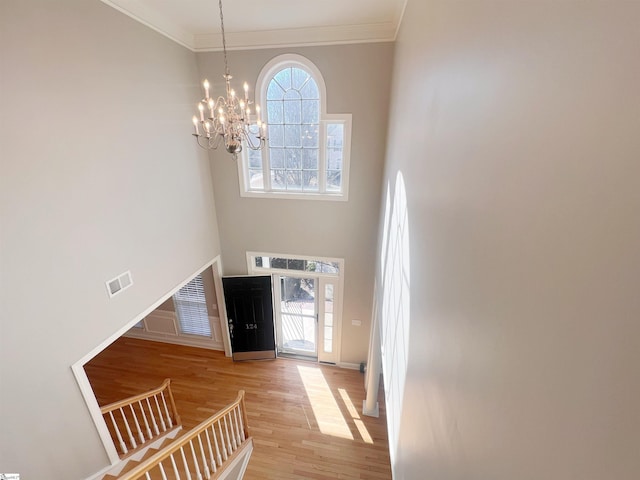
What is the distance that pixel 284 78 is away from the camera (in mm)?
4004

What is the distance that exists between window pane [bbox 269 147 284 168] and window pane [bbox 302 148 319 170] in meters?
0.35

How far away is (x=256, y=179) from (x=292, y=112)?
1.19 metres

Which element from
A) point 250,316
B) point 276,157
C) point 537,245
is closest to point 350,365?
point 250,316

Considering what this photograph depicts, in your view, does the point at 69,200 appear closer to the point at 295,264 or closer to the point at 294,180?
the point at 294,180

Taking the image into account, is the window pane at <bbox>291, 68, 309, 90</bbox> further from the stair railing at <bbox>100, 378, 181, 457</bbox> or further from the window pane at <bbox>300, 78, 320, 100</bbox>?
the stair railing at <bbox>100, 378, 181, 457</bbox>

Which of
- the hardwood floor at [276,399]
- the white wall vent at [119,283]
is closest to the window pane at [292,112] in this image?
the white wall vent at [119,283]

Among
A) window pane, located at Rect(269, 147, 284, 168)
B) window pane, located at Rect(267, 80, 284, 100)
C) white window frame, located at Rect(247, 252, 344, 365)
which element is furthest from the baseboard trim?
window pane, located at Rect(267, 80, 284, 100)

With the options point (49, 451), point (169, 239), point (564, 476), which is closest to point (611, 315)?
point (564, 476)

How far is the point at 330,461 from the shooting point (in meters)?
3.76

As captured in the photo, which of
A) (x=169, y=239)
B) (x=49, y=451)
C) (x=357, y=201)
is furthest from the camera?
(x=357, y=201)

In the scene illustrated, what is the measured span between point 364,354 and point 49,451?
14.2 feet

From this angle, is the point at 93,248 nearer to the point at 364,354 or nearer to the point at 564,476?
the point at 564,476

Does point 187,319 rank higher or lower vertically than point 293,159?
lower

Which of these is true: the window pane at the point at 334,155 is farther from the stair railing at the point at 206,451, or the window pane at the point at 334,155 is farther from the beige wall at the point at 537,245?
the stair railing at the point at 206,451
